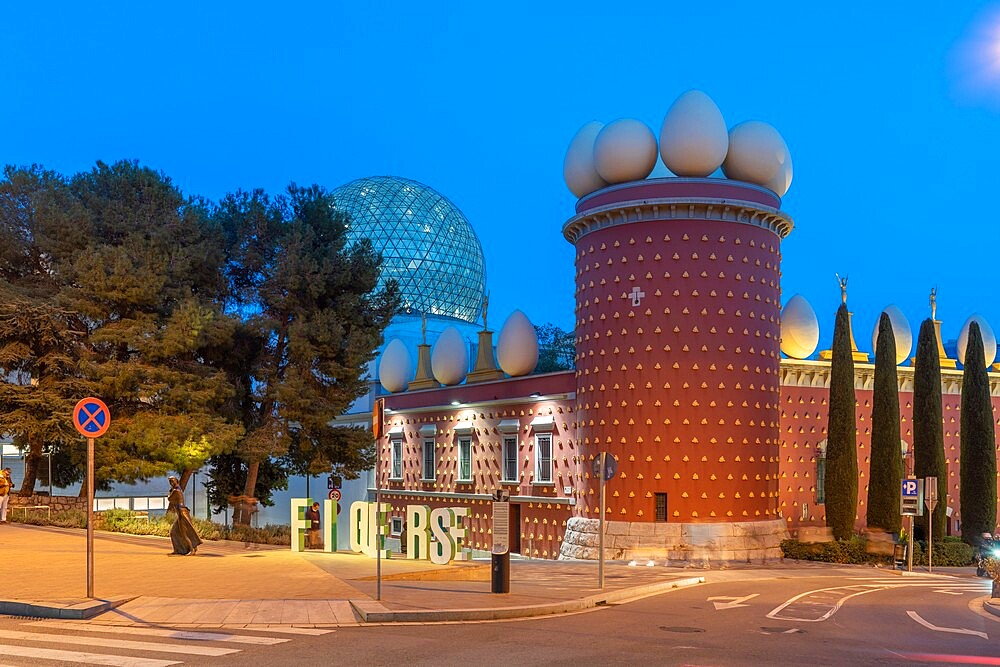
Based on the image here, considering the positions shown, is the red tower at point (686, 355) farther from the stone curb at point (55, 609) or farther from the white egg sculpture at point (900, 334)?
the stone curb at point (55, 609)

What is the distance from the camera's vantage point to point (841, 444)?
32344 millimetres

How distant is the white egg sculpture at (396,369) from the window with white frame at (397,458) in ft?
11.4

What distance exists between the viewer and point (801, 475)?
34625 mm

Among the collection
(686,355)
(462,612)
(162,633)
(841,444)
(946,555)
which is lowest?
(946,555)

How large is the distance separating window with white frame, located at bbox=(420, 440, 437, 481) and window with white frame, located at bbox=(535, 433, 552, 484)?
317 inches

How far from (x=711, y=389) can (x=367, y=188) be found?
1481 inches

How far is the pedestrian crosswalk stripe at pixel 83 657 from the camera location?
1075 cm

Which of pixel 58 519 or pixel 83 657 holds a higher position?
pixel 83 657

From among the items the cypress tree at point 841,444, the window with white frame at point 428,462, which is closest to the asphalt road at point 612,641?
the cypress tree at point 841,444

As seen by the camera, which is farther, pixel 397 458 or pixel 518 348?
pixel 397 458

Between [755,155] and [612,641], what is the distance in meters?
21.4

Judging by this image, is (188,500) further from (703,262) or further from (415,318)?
(703,262)

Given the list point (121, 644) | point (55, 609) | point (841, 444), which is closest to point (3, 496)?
point (55, 609)

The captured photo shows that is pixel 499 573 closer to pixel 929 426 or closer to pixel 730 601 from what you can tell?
pixel 730 601
